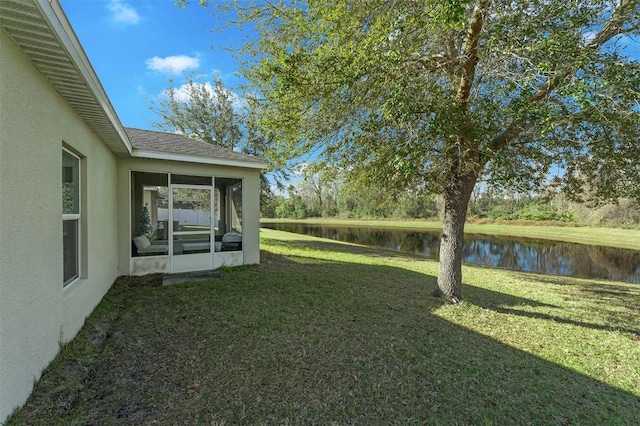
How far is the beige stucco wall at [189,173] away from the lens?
245 inches

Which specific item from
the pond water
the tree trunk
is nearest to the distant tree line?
the tree trunk

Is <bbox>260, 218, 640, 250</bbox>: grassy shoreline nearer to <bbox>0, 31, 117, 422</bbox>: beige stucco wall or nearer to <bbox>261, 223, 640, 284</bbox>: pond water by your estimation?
<bbox>261, 223, 640, 284</bbox>: pond water

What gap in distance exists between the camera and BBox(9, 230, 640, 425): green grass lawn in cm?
242

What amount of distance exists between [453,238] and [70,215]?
5.74 m

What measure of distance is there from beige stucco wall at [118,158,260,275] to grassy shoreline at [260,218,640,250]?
84.0 feet

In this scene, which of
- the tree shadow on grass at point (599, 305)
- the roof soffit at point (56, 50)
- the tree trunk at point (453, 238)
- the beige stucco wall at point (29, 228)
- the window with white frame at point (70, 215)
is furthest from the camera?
the tree trunk at point (453, 238)

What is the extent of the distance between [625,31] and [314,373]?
19.7 ft

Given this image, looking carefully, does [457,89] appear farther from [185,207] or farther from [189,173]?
[185,207]

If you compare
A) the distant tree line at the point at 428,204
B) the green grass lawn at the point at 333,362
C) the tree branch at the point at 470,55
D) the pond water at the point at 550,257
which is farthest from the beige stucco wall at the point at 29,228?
the pond water at the point at 550,257

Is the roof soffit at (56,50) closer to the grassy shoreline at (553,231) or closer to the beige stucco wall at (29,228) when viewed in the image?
the beige stucco wall at (29,228)

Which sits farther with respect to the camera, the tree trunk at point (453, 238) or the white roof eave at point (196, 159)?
the white roof eave at point (196, 159)

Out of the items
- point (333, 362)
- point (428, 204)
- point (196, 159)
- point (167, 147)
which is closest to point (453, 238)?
point (428, 204)

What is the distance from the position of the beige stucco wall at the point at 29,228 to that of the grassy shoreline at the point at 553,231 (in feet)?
94.9

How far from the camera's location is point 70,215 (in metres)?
3.58
